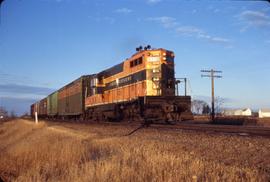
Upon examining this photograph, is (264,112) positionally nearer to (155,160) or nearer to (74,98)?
(74,98)

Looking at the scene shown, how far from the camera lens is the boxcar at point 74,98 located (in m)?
39.2

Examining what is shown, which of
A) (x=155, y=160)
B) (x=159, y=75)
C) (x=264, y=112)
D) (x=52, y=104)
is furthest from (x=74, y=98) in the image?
(x=264, y=112)

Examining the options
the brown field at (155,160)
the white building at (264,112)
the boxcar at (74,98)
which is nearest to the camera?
the brown field at (155,160)

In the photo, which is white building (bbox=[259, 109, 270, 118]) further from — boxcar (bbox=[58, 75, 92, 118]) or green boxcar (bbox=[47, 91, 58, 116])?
boxcar (bbox=[58, 75, 92, 118])

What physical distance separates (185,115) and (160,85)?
2736 mm

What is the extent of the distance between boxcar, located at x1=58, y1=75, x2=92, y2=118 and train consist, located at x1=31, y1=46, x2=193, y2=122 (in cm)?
308

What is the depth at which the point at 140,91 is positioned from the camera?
25938mm

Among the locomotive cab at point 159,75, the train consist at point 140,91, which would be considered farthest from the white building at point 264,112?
the locomotive cab at point 159,75

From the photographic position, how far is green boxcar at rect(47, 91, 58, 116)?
56322 millimetres

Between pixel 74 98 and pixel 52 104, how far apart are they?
58.7 ft

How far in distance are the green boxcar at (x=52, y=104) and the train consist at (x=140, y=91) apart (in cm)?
2122

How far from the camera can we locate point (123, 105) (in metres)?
27.8

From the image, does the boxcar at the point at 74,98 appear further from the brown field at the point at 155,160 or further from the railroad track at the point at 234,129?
the brown field at the point at 155,160

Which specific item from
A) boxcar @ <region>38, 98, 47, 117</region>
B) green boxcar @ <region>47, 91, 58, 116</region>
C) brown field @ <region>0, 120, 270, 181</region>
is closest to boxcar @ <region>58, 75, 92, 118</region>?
green boxcar @ <region>47, 91, 58, 116</region>
